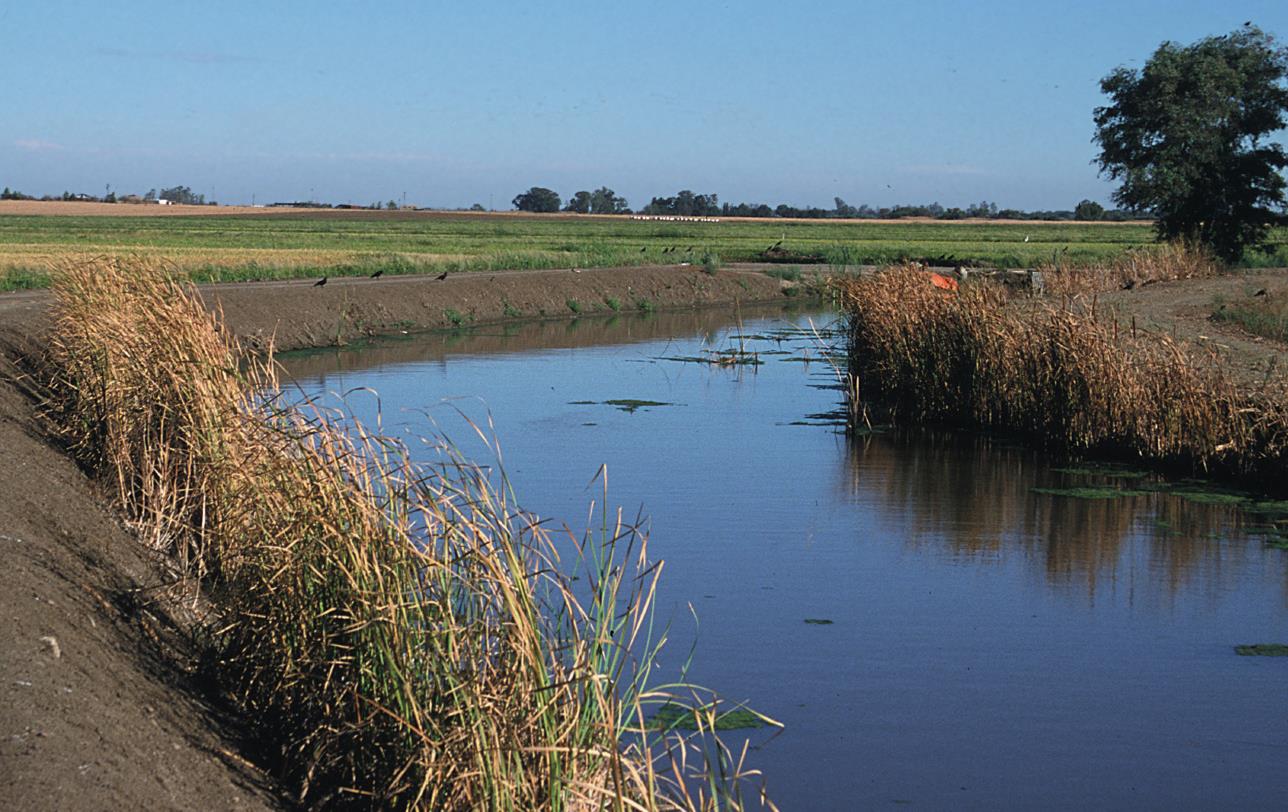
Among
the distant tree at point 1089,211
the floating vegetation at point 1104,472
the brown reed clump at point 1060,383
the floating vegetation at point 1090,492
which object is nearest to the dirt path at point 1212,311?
the brown reed clump at point 1060,383

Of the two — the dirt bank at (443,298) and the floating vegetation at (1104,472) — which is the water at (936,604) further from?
the dirt bank at (443,298)

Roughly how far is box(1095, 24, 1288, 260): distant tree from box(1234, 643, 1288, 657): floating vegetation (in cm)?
2941

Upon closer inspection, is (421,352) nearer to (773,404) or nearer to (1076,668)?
(773,404)

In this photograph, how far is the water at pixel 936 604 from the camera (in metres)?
6.70

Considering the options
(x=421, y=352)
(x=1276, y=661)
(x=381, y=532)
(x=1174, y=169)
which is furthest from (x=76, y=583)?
(x=1174, y=169)

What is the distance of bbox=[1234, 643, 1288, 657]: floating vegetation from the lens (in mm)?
8438

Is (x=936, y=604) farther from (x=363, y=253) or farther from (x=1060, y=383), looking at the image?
(x=363, y=253)

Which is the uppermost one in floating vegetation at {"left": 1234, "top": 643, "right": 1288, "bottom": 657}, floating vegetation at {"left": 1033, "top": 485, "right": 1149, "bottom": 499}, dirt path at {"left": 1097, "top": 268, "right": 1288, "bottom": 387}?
dirt path at {"left": 1097, "top": 268, "right": 1288, "bottom": 387}

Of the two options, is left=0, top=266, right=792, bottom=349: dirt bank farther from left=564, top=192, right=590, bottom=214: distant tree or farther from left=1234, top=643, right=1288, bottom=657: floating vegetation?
left=564, top=192, right=590, bottom=214: distant tree

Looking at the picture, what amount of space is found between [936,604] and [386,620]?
203 inches

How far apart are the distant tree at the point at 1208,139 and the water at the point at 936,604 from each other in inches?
881

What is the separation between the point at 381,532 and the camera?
572cm

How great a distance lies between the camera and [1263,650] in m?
8.51

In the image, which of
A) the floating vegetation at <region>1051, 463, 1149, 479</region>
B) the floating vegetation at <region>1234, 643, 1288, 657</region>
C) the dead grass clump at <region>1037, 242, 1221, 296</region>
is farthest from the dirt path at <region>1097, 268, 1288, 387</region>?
the floating vegetation at <region>1234, 643, 1288, 657</region>
